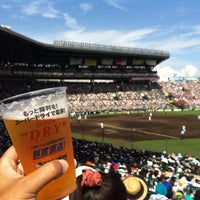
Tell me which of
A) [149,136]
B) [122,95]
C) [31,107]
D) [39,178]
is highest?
[31,107]

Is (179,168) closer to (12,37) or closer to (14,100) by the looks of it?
(14,100)

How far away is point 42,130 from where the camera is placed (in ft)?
7.18

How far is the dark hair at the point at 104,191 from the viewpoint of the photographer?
2342 mm

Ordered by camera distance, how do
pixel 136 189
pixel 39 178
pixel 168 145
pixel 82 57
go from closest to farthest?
1. pixel 39 178
2. pixel 136 189
3. pixel 168 145
4. pixel 82 57

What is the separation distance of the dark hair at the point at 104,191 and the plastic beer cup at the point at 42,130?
10 centimetres

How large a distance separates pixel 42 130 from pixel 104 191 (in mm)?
610

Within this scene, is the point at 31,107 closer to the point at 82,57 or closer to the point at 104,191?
the point at 104,191

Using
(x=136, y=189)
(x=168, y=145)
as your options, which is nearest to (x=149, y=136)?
(x=168, y=145)

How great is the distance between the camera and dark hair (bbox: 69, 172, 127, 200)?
2342 millimetres

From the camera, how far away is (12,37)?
47000 millimetres

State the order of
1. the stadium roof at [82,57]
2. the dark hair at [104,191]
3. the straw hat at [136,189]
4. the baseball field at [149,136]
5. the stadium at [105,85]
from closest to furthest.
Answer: the dark hair at [104,191], the straw hat at [136,189], the baseball field at [149,136], the stadium at [105,85], the stadium roof at [82,57]

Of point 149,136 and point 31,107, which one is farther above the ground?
point 31,107

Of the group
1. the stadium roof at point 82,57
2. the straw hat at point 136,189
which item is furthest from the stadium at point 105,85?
the straw hat at point 136,189

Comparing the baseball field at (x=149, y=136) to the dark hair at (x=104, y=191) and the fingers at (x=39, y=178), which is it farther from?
the fingers at (x=39, y=178)
